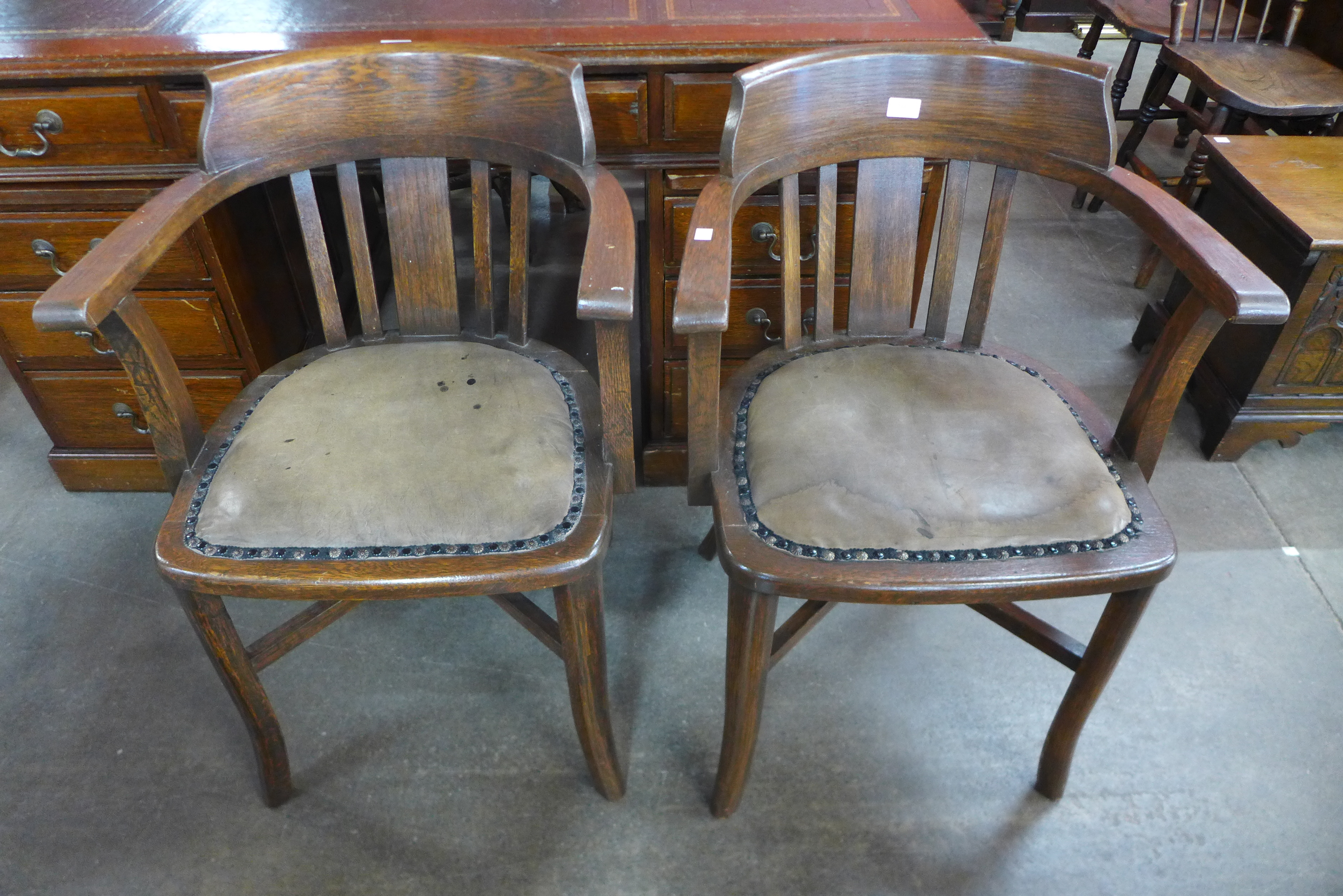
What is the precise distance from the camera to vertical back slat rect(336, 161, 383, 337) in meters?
1.25

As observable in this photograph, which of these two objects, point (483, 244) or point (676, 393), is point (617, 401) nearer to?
point (483, 244)

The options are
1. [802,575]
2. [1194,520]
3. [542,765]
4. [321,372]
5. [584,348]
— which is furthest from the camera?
[584,348]

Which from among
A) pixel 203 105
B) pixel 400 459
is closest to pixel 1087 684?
pixel 400 459

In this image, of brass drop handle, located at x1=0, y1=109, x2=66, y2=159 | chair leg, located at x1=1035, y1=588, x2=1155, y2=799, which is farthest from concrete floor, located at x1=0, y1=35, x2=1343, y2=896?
brass drop handle, located at x1=0, y1=109, x2=66, y2=159

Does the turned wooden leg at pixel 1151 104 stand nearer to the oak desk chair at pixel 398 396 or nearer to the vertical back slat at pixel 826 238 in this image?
the vertical back slat at pixel 826 238

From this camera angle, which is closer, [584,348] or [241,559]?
[241,559]

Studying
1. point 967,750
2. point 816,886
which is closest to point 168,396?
point 816,886

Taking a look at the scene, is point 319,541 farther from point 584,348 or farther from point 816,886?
point 584,348

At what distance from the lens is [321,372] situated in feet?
4.08

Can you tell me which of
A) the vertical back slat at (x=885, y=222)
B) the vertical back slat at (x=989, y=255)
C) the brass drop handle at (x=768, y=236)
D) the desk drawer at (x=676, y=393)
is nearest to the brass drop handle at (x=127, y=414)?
the desk drawer at (x=676, y=393)

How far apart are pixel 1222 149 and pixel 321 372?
1.93 m

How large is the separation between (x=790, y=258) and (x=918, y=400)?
0.26 metres

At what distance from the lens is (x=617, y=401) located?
3.50ft

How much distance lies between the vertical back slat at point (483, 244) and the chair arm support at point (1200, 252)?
83 cm
